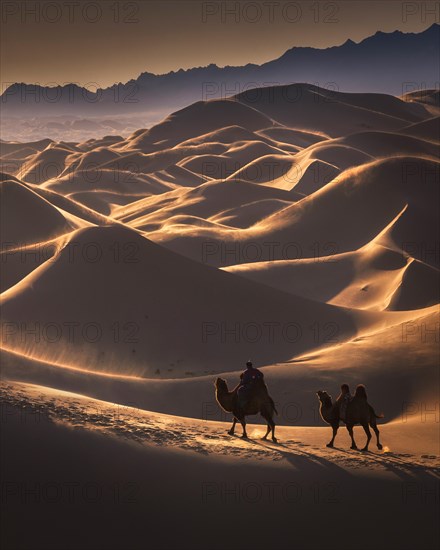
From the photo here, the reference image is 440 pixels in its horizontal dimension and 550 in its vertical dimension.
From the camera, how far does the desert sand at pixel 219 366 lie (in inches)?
271

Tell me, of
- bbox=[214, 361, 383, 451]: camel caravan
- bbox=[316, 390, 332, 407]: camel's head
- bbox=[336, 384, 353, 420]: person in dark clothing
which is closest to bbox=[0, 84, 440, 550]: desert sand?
bbox=[214, 361, 383, 451]: camel caravan

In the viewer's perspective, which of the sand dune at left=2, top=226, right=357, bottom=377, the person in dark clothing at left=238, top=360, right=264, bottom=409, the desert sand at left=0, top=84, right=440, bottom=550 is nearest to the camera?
the desert sand at left=0, top=84, right=440, bottom=550

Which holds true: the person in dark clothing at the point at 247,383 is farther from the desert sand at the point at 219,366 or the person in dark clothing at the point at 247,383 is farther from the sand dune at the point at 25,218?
the sand dune at the point at 25,218

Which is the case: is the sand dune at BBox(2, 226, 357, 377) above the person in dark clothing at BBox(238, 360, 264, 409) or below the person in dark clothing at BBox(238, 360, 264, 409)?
above

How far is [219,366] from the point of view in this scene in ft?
62.0

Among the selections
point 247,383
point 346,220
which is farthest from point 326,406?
point 346,220

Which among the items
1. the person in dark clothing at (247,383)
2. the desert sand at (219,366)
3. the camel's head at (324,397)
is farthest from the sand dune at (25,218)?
the camel's head at (324,397)

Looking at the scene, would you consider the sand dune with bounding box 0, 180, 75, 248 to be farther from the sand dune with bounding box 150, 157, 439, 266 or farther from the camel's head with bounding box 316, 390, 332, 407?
the camel's head with bounding box 316, 390, 332, 407

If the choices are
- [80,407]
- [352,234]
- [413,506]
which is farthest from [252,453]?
[352,234]

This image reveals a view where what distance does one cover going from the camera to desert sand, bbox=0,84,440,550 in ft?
22.6

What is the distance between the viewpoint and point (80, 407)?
31.6 feet

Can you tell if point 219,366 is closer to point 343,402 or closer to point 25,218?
point 343,402

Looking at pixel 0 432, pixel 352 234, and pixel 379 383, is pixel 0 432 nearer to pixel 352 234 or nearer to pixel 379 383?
pixel 379 383

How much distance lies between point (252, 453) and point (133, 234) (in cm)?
1841
